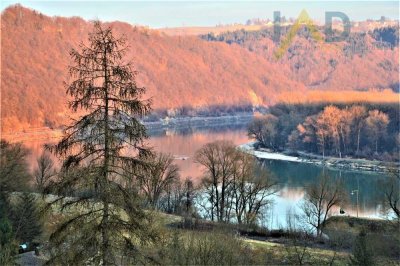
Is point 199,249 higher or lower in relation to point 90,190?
lower

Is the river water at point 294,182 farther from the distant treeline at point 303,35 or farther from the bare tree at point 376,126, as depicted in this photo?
the distant treeline at point 303,35

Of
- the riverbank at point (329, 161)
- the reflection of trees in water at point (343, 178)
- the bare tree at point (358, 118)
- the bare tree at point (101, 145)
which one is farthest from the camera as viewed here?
the bare tree at point (358, 118)

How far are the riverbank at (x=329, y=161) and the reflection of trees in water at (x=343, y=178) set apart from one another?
1.82 meters

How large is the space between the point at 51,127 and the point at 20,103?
1052 cm

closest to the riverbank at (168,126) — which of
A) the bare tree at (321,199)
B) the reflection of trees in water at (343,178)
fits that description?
the reflection of trees in water at (343,178)

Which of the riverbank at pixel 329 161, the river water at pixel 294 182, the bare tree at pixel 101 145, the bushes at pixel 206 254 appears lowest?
the riverbank at pixel 329 161

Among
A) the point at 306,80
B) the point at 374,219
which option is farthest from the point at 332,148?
the point at 306,80

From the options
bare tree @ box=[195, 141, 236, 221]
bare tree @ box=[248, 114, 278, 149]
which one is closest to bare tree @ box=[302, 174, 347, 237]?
bare tree @ box=[195, 141, 236, 221]

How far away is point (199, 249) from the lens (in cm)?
977

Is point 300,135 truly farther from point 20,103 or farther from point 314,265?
point 20,103

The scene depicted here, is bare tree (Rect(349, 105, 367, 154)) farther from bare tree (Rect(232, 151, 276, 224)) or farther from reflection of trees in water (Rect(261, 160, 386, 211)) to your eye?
bare tree (Rect(232, 151, 276, 224))

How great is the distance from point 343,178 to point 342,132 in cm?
1571

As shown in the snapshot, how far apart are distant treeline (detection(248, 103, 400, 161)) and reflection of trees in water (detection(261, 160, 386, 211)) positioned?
25.4ft

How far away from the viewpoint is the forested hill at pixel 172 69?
88062mm
